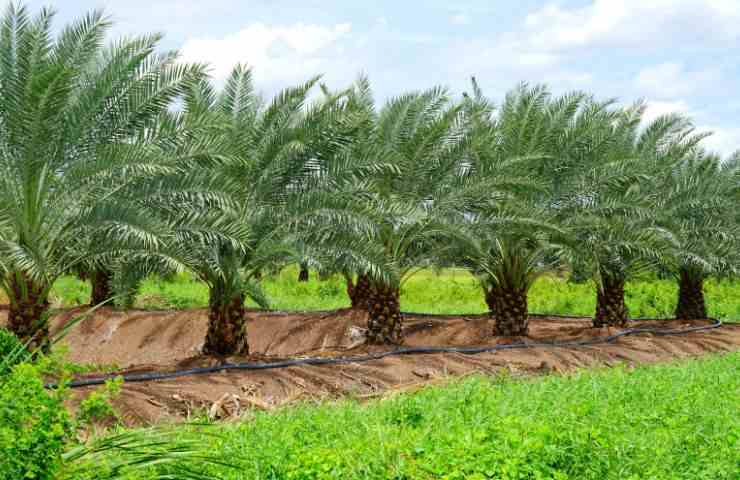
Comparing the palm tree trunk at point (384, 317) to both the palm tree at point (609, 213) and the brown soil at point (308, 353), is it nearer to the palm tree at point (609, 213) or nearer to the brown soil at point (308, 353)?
the brown soil at point (308, 353)

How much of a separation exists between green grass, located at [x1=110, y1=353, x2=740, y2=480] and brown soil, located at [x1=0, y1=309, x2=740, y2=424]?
4.80 feet

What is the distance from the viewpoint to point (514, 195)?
1457 cm

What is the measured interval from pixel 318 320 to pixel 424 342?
248cm

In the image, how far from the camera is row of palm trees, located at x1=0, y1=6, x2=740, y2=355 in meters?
9.73

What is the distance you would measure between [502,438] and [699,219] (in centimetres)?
1352

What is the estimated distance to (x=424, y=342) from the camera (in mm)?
16781

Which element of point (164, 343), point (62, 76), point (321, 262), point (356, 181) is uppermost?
point (62, 76)

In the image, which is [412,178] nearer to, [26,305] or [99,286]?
[26,305]

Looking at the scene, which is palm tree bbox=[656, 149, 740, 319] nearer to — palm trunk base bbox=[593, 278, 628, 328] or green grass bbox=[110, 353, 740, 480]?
palm trunk base bbox=[593, 278, 628, 328]

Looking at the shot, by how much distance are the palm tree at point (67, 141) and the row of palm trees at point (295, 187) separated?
0.02 m

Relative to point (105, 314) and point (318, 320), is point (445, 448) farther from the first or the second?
point (105, 314)

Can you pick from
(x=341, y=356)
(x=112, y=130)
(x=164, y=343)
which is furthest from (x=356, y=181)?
(x=164, y=343)

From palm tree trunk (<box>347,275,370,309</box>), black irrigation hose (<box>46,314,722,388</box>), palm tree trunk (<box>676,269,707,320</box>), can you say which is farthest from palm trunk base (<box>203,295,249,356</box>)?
palm tree trunk (<box>676,269,707,320</box>)

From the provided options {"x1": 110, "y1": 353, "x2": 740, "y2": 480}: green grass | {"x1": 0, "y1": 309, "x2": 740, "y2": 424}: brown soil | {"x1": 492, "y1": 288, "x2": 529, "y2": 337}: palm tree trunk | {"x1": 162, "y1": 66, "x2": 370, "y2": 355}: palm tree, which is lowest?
{"x1": 0, "y1": 309, "x2": 740, "y2": 424}: brown soil
